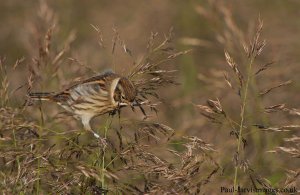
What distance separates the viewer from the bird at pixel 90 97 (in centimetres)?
480

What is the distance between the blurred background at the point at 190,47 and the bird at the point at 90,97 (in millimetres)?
104

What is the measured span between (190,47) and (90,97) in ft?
13.4

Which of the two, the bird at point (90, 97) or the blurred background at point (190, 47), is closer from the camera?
the bird at point (90, 97)

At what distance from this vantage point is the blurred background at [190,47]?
6070 mm

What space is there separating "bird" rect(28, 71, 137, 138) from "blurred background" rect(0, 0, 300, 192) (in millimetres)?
104

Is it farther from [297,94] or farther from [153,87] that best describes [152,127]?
[297,94]

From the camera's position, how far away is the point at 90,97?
524 centimetres

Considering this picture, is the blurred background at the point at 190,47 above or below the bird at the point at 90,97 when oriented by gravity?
above

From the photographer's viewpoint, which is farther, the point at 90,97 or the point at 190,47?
the point at 190,47

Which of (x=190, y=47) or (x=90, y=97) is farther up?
(x=190, y=47)

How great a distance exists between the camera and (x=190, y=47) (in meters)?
9.19

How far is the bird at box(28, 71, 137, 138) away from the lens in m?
4.80

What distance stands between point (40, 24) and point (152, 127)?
2005 millimetres

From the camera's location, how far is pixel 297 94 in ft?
23.7
